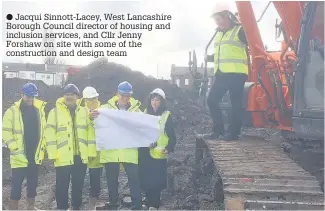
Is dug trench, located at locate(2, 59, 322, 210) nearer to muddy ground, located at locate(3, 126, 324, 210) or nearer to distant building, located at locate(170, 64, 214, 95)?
muddy ground, located at locate(3, 126, 324, 210)

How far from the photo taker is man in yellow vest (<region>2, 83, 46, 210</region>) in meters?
4.42

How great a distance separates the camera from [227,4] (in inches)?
190

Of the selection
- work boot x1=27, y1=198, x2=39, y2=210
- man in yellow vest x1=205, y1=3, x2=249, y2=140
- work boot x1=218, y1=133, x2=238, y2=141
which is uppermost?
man in yellow vest x1=205, y1=3, x2=249, y2=140

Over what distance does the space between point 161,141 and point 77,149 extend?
911 millimetres

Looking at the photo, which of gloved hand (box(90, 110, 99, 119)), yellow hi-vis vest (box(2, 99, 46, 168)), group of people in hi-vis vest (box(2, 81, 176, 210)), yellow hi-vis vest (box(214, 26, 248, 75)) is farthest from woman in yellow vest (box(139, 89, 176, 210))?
yellow hi-vis vest (box(2, 99, 46, 168))

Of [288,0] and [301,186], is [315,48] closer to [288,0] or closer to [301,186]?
[288,0]

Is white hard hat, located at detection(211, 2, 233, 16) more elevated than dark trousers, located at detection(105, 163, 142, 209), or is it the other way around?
white hard hat, located at detection(211, 2, 233, 16)

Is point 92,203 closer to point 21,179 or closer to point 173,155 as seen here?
point 21,179

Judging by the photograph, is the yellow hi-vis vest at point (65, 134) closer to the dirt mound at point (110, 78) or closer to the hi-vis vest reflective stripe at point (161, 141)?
the hi-vis vest reflective stripe at point (161, 141)

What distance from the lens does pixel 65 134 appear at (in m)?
4.23

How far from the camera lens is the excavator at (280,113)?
3346 mm

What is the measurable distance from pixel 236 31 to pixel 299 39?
1001mm

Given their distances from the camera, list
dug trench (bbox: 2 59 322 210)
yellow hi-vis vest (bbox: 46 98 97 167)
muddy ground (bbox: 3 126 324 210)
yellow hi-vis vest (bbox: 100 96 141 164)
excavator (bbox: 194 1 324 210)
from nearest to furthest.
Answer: excavator (bbox: 194 1 324 210) < muddy ground (bbox: 3 126 324 210) < yellow hi-vis vest (bbox: 46 98 97 167) < yellow hi-vis vest (bbox: 100 96 141 164) < dug trench (bbox: 2 59 322 210)

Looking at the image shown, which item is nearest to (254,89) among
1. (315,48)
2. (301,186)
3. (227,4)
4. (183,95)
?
(227,4)
